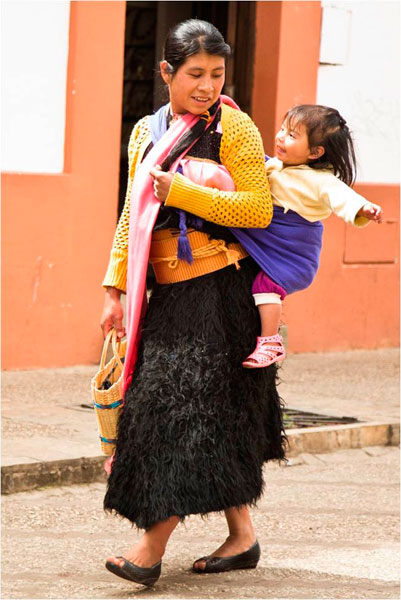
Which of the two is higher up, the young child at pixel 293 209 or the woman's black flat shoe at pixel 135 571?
the young child at pixel 293 209

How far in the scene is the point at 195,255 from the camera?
4941mm

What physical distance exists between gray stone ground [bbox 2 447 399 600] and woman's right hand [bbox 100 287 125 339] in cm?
95

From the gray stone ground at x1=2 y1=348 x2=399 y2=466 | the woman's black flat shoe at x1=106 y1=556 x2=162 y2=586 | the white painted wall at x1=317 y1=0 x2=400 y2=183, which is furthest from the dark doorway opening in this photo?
the woman's black flat shoe at x1=106 y1=556 x2=162 y2=586

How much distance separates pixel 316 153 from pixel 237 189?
320mm

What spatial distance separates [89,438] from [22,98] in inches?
114

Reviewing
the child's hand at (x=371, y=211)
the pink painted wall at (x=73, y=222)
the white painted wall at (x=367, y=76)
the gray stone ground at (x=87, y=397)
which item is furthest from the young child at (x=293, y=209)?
the white painted wall at (x=367, y=76)

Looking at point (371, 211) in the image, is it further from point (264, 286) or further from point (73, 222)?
point (73, 222)

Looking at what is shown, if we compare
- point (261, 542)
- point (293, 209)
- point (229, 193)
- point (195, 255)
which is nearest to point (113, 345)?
point (195, 255)

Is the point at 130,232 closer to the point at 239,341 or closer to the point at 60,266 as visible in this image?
the point at 239,341

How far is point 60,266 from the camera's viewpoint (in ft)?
31.0

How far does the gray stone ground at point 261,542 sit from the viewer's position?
16.6 feet

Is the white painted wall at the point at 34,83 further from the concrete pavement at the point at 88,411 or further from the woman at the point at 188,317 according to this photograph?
the woman at the point at 188,317

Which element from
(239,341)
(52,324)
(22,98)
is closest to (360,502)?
(239,341)

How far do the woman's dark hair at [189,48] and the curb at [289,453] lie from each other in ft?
7.13
